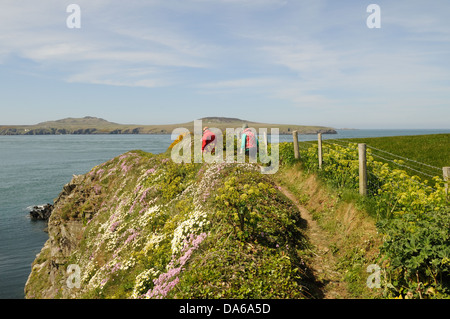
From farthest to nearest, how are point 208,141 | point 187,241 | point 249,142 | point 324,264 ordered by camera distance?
point 208,141 < point 249,142 < point 187,241 < point 324,264

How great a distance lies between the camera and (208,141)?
20.9 m

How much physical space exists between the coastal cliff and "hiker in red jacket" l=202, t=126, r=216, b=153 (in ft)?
8.03

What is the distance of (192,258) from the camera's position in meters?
8.80

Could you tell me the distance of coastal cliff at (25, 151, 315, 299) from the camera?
726cm

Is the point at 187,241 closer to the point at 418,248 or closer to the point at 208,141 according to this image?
the point at 418,248

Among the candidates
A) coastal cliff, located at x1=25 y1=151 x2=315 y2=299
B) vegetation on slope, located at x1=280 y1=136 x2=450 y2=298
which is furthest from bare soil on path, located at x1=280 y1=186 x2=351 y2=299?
vegetation on slope, located at x1=280 y1=136 x2=450 y2=298

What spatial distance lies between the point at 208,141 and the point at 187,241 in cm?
Answer: 1178

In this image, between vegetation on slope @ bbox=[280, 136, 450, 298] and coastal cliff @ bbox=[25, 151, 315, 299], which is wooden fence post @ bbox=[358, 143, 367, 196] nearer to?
vegetation on slope @ bbox=[280, 136, 450, 298]

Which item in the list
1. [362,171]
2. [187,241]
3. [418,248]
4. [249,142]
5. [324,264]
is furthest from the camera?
[249,142]

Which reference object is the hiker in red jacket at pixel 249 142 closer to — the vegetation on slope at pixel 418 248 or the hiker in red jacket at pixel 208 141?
the hiker in red jacket at pixel 208 141

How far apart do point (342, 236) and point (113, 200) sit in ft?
A: 61.0

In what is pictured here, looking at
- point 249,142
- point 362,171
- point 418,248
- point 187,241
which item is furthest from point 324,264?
point 249,142

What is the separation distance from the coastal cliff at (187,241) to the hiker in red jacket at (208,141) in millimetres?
2448
